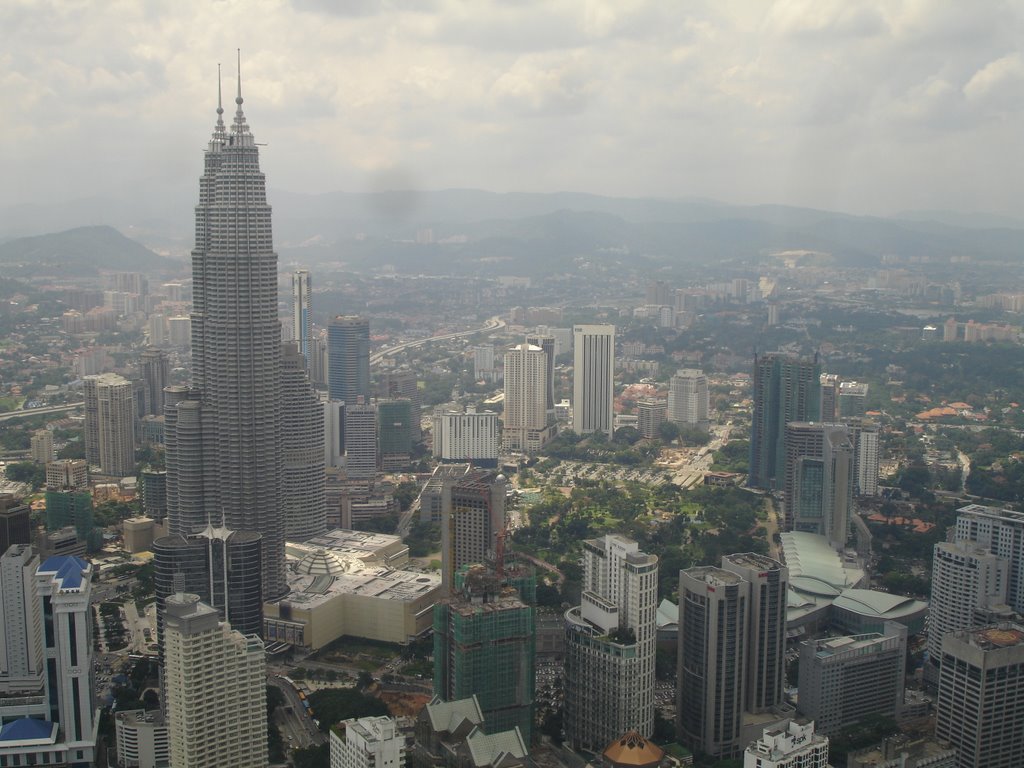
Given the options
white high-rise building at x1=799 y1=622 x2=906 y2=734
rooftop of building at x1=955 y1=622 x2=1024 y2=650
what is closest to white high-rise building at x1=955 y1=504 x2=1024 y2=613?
white high-rise building at x1=799 y1=622 x2=906 y2=734

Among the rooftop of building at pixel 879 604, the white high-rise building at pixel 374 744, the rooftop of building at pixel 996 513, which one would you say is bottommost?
the rooftop of building at pixel 879 604

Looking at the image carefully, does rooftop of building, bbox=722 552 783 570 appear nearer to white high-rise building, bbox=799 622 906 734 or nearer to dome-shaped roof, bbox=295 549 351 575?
white high-rise building, bbox=799 622 906 734

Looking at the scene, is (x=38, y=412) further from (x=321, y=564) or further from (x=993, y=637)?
(x=993, y=637)

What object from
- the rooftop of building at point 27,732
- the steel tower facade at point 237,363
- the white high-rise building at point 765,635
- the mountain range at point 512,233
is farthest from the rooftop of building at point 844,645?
the mountain range at point 512,233

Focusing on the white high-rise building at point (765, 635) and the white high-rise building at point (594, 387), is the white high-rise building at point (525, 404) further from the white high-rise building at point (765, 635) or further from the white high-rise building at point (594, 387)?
the white high-rise building at point (765, 635)

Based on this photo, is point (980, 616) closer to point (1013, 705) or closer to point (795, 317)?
point (1013, 705)
